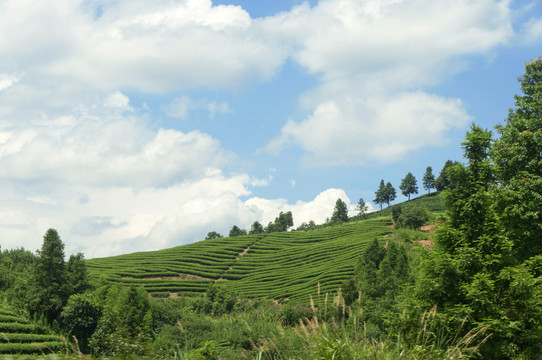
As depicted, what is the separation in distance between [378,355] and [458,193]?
1274 cm

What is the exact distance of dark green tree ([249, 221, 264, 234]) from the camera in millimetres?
145375

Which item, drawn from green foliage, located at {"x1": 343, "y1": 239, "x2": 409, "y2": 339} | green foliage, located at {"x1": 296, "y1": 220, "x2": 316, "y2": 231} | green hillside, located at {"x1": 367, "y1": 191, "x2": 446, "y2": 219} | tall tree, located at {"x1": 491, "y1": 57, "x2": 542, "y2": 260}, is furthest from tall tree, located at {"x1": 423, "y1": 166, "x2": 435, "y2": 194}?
tall tree, located at {"x1": 491, "y1": 57, "x2": 542, "y2": 260}

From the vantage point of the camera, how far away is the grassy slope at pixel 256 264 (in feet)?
267

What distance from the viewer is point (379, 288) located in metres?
52.4

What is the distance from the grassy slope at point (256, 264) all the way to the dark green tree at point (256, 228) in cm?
1629

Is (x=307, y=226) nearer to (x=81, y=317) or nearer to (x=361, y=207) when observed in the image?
(x=361, y=207)

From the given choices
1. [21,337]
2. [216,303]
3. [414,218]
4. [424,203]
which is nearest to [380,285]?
[216,303]

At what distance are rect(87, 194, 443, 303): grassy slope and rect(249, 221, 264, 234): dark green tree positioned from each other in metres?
16.3

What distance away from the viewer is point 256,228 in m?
146

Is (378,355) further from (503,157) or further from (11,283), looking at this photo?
(11,283)

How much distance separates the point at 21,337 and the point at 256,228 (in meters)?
107

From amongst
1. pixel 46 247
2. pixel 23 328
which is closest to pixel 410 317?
pixel 23 328

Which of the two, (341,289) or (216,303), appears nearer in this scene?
(341,289)

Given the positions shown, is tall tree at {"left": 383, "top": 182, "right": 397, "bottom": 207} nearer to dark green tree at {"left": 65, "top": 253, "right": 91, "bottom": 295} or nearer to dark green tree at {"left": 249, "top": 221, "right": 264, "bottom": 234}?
dark green tree at {"left": 249, "top": 221, "right": 264, "bottom": 234}
